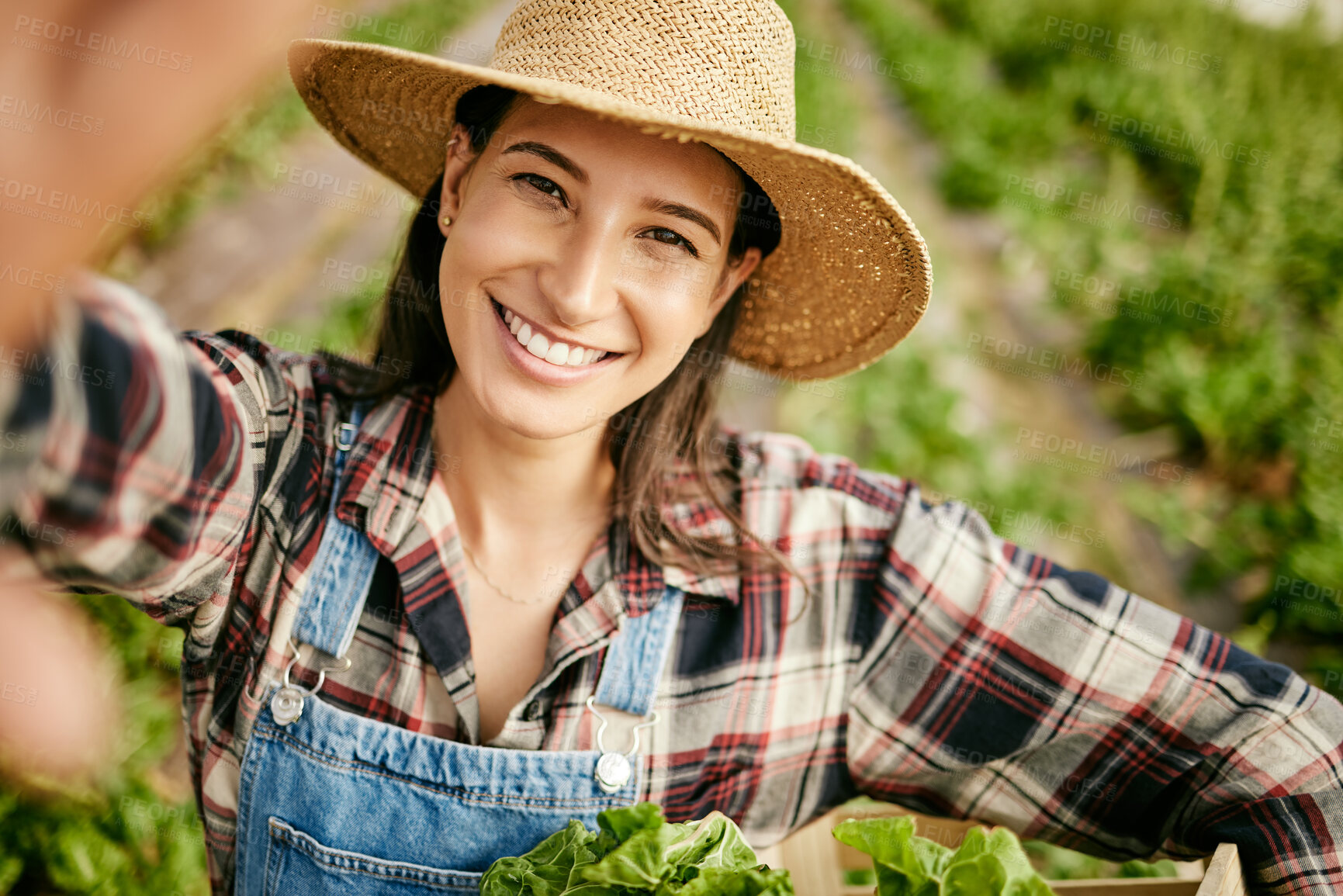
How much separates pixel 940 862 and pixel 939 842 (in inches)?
34.8

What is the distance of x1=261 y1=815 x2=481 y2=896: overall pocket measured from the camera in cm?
144

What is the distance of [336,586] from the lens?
1.51 meters

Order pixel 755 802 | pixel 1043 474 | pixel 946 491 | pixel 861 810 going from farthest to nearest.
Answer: pixel 1043 474, pixel 946 491, pixel 861 810, pixel 755 802

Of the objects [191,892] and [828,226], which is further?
[191,892]

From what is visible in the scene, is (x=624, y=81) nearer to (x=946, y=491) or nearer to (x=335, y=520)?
(x=335, y=520)

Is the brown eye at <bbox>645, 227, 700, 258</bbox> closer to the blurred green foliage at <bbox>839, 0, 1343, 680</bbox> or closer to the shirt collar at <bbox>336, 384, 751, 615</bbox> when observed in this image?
the shirt collar at <bbox>336, 384, 751, 615</bbox>

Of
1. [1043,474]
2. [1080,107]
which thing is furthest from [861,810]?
[1080,107]

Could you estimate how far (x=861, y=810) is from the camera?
2.03 metres

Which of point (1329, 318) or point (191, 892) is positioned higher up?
point (1329, 318)

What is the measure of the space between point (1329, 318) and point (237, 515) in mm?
5818

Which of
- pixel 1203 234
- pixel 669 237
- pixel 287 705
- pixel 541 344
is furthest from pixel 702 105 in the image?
pixel 1203 234

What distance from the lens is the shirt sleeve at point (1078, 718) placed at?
4.67ft

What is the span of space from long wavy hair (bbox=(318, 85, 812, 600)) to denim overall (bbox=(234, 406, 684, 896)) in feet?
1.45

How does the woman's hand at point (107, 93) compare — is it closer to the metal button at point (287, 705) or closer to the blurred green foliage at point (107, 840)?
the metal button at point (287, 705)
